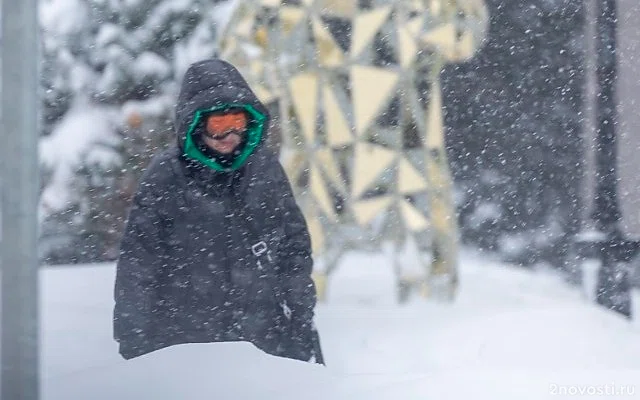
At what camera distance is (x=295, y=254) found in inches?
99.3

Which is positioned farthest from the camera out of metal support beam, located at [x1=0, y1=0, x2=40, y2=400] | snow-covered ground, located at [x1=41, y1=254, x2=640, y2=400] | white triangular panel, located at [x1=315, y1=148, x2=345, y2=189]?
white triangular panel, located at [x1=315, y1=148, x2=345, y2=189]

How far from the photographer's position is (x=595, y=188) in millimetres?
4676

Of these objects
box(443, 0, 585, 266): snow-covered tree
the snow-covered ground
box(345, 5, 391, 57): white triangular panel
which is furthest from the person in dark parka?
box(443, 0, 585, 266): snow-covered tree

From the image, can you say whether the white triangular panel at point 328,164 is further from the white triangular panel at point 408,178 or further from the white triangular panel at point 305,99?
the white triangular panel at point 408,178

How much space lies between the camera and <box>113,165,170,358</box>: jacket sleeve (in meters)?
2.45

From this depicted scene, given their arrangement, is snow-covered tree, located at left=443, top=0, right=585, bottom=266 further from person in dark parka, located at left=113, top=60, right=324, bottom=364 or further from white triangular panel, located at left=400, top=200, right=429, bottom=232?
person in dark parka, located at left=113, top=60, right=324, bottom=364

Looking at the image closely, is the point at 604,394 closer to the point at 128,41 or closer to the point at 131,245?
the point at 131,245

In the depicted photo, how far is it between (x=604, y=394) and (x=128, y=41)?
3.31m

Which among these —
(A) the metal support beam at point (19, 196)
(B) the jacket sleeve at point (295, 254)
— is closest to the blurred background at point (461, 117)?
(B) the jacket sleeve at point (295, 254)

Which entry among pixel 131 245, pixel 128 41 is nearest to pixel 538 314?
pixel 131 245

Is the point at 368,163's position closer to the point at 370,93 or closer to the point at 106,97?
the point at 370,93

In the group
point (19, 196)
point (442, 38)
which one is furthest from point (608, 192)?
point (19, 196)

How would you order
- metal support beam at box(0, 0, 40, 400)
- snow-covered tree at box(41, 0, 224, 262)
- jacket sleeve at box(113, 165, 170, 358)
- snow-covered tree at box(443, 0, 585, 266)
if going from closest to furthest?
metal support beam at box(0, 0, 40, 400) < jacket sleeve at box(113, 165, 170, 358) < snow-covered tree at box(41, 0, 224, 262) < snow-covered tree at box(443, 0, 585, 266)

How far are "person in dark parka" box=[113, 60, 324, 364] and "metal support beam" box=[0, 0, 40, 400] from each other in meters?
0.65
